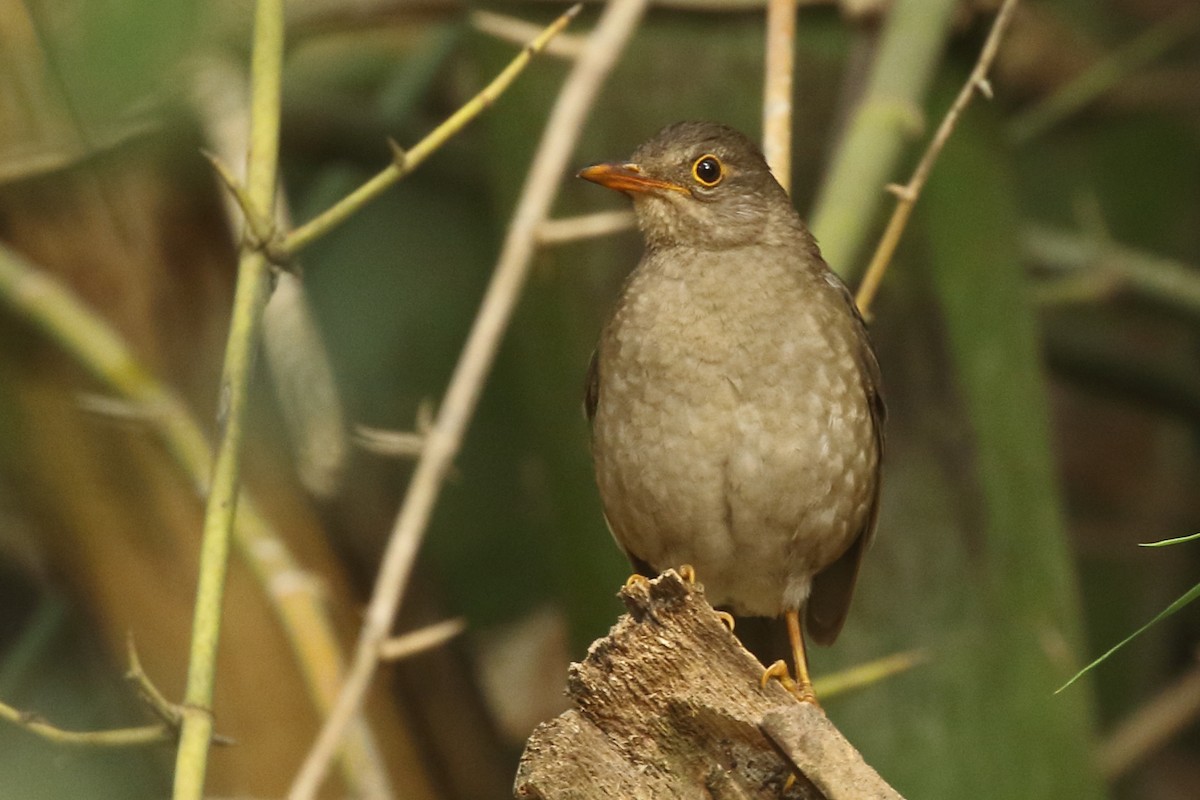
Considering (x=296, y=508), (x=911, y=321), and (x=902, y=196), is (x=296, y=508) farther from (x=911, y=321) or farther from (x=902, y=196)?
(x=902, y=196)

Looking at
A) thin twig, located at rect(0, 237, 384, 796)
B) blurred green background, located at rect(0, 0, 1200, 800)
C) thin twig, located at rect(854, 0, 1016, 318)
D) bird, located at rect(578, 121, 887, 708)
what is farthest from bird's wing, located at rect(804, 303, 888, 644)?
thin twig, located at rect(0, 237, 384, 796)

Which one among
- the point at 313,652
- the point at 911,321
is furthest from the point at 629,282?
the point at 313,652

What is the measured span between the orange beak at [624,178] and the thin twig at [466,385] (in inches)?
19.8

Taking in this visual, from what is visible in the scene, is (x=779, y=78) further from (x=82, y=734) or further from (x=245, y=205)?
(x=82, y=734)

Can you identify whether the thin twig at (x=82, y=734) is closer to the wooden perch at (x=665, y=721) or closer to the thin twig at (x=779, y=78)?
the wooden perch at (x=665, y=721)

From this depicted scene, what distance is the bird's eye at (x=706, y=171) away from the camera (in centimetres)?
436

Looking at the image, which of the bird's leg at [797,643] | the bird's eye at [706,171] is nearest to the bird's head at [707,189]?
the bird's eye at [706,171]

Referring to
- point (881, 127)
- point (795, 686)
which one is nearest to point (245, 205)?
point (881, 127)

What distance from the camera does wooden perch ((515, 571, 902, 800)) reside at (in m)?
2.66

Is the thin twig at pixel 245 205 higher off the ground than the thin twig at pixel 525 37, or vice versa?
the thin twig at pixel 525 37

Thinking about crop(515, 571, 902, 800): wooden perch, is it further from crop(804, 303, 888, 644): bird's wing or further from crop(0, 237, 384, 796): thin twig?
crop(804, 303, 888, 644): bird's wing

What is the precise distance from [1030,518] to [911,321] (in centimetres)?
63

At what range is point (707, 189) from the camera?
4375 mm

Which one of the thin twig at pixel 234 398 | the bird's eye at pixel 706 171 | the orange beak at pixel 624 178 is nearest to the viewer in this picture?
the thin twig at pixel 234 398
